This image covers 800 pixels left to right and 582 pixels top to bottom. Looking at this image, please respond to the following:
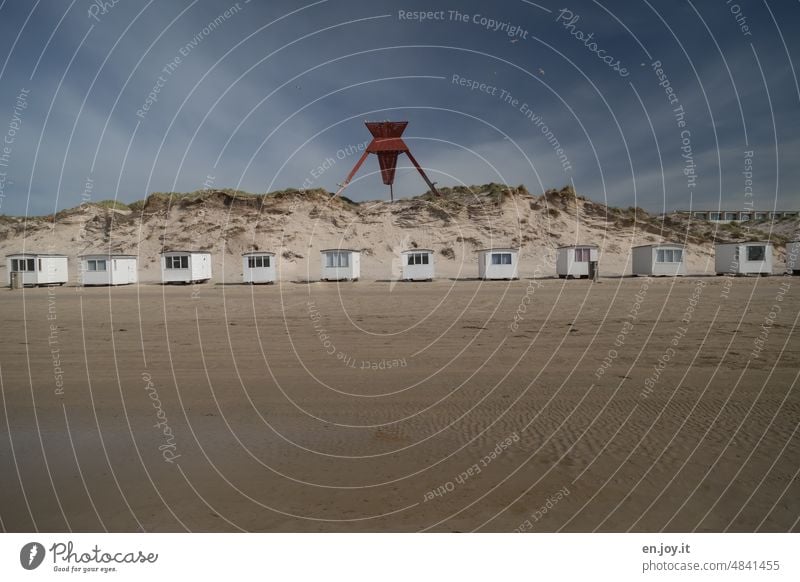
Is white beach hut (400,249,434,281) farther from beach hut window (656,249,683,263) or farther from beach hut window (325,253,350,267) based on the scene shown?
beach hut window (656,249,683,263)

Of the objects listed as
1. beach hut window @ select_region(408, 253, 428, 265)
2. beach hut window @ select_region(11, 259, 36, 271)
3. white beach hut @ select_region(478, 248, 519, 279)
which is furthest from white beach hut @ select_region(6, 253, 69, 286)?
white beach hut @ select_region(478, 248, 519, 279)

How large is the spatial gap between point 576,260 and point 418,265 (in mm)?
12282

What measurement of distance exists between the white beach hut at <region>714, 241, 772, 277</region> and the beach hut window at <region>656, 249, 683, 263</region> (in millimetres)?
4046

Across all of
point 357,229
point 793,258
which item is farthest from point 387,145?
point 793,258

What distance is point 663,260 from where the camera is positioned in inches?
1411

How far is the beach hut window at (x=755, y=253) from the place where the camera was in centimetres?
3606

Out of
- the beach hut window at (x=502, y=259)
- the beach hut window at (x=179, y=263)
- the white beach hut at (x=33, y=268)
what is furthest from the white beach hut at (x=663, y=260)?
the white beach hut at (x=33, y=268)

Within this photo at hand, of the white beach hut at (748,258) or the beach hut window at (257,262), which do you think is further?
the white beach hut at (748,258)

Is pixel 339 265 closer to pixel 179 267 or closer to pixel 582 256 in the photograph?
pixel 179 267

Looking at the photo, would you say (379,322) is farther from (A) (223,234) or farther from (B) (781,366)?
(A) (223,234)

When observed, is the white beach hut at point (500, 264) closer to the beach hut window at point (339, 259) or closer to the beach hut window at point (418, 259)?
the beach hut window at point (418, 259)

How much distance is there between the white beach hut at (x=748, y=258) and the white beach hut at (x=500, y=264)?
58.2ft

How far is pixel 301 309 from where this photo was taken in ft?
62.9

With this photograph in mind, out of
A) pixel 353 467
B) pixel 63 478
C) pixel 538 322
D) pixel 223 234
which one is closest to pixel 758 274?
pixel 538 322
